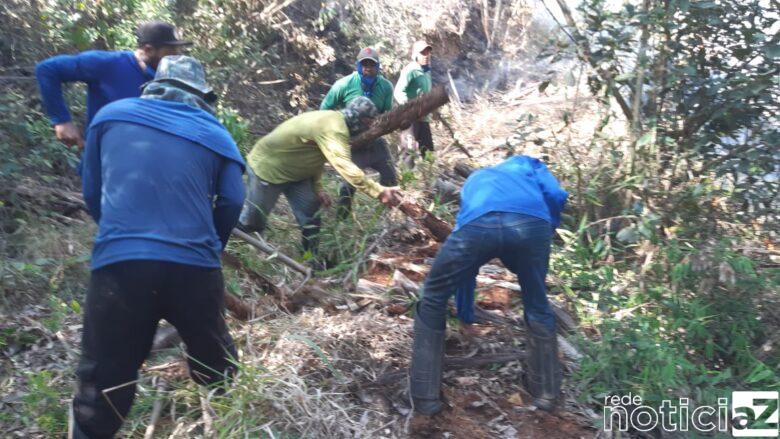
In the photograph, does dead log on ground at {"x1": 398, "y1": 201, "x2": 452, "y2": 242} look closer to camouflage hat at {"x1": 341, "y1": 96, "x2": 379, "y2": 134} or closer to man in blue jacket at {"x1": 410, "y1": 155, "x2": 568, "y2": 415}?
camouflage hat at {"x1": 341, "y1": 96, "x2": 379, "y2": 134}

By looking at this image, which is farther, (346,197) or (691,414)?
(346,197)

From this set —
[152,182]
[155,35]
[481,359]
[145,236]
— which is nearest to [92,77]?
[155,35]

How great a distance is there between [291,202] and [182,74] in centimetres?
234

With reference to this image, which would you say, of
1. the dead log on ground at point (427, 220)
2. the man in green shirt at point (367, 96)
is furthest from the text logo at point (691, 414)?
the man in green shirt at point (367, 96)

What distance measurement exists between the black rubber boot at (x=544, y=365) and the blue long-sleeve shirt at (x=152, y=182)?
189 cm

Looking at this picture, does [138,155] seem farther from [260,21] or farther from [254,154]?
[260,21]

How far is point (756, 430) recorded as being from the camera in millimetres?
3920

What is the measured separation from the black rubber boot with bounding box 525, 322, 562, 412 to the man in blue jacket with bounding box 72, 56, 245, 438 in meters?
1.79

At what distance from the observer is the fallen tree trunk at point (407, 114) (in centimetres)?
534

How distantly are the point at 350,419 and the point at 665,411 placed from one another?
174 centimetres

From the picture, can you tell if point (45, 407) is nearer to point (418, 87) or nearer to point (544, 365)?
point (544, 365)

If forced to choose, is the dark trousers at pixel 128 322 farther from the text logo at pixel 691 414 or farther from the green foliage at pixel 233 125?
the green foliage at pixel 233 125

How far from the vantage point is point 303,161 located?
5297 mm

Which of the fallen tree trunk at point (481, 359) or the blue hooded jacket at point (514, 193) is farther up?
the blue hooded jacket at point (514, 193)
